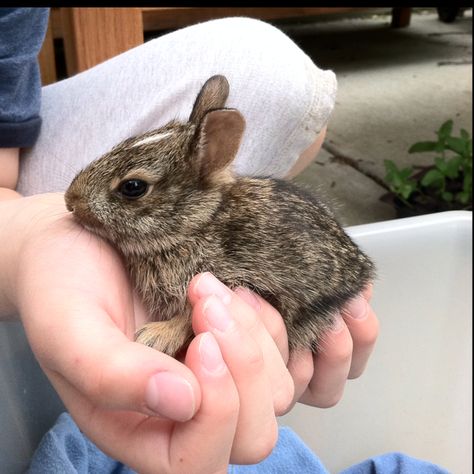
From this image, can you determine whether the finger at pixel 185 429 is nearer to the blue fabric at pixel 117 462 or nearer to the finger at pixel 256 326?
the finger at pixel 256 326

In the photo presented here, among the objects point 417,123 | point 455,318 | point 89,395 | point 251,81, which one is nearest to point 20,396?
point 89,395

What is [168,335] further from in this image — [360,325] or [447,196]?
[447,196]

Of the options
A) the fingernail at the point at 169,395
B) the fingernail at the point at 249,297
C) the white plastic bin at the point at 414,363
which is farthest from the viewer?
the white plastic bin at the point at 414,363

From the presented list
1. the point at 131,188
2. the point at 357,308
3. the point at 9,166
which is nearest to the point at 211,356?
the point at 131,188

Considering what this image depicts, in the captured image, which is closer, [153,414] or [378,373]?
[153,414]

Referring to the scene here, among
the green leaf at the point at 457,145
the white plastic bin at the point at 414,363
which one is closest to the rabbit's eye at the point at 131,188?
the white plastic bin at the point at 414,363

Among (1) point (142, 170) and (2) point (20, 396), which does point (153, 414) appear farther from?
(2) point (20, 396)
